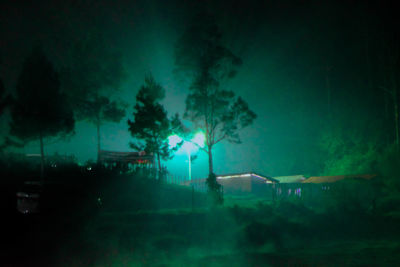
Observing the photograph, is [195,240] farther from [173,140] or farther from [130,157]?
[130,157]

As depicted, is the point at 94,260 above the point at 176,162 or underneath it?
underneath

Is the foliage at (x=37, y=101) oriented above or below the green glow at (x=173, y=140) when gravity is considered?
above

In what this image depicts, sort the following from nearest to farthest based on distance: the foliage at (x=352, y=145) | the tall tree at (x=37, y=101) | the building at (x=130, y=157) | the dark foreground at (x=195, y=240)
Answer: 1. the dark foreground at (x=195, y=240)
2. the tall tree at (x=37, y=101)
3. the building at (x=130, y=157)
4. the foliage at (x=352, y=145)

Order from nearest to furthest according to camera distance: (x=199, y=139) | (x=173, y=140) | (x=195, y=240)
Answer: (x=195, y=240)
(x=173, y=140)
(x=199, y=139)

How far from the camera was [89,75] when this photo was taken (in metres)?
32.4

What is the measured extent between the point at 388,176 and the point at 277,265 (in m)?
24.2

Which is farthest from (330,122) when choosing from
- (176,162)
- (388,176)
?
(176,162)

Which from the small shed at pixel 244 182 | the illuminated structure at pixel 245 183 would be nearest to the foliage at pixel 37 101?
the illuminated structure at pixel 245 183

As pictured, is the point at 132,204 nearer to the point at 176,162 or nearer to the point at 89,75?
the point at 89,75

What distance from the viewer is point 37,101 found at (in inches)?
976

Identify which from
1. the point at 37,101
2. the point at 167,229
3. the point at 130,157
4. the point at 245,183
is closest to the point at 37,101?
the point at 37,101

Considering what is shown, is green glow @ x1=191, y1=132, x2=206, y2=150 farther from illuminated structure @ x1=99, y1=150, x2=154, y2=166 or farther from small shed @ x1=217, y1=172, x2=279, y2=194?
small shed @ x1=217, y1=172, x2=279, y2=194

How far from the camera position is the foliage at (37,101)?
81.4 ft

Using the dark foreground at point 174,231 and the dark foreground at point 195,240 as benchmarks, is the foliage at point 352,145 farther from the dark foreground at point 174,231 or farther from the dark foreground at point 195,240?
the dark foreground at point 195,240
